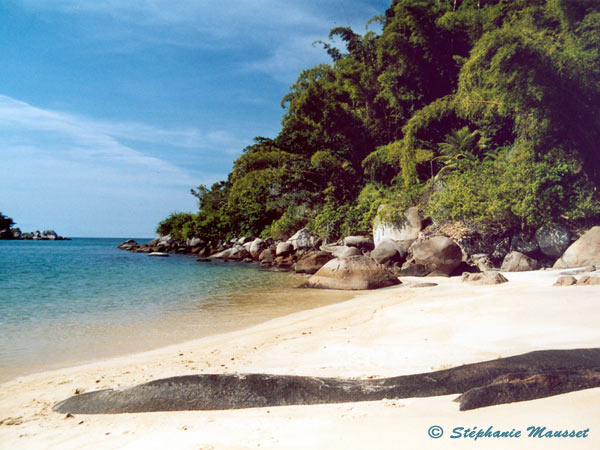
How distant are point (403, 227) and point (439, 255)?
333 centimetres

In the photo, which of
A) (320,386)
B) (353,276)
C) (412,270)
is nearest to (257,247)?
(412,270)

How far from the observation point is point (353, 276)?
10.6 metres

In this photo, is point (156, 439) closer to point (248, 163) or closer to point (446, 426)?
point (446, 426)

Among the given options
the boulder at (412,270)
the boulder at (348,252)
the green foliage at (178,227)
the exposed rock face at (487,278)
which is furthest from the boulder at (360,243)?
the green foliage at (178,227)

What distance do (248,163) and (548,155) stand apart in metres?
16.7

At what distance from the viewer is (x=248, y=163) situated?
24406 mm

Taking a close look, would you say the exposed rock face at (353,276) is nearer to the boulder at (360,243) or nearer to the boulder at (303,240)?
the boulder at (360,243)

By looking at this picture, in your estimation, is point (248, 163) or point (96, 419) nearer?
point (96, 419)

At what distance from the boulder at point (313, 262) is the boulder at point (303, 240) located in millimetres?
4735

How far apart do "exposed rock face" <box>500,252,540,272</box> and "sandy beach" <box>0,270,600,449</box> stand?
452 centimetres

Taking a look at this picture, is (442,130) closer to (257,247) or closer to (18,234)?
(257,247)

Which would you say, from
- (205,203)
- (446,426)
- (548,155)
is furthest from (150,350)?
(205,203)

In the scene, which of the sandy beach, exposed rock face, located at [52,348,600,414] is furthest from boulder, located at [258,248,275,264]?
exposed rock face, located at [52,348,600,414]

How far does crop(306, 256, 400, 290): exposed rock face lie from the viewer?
10.4 meters
